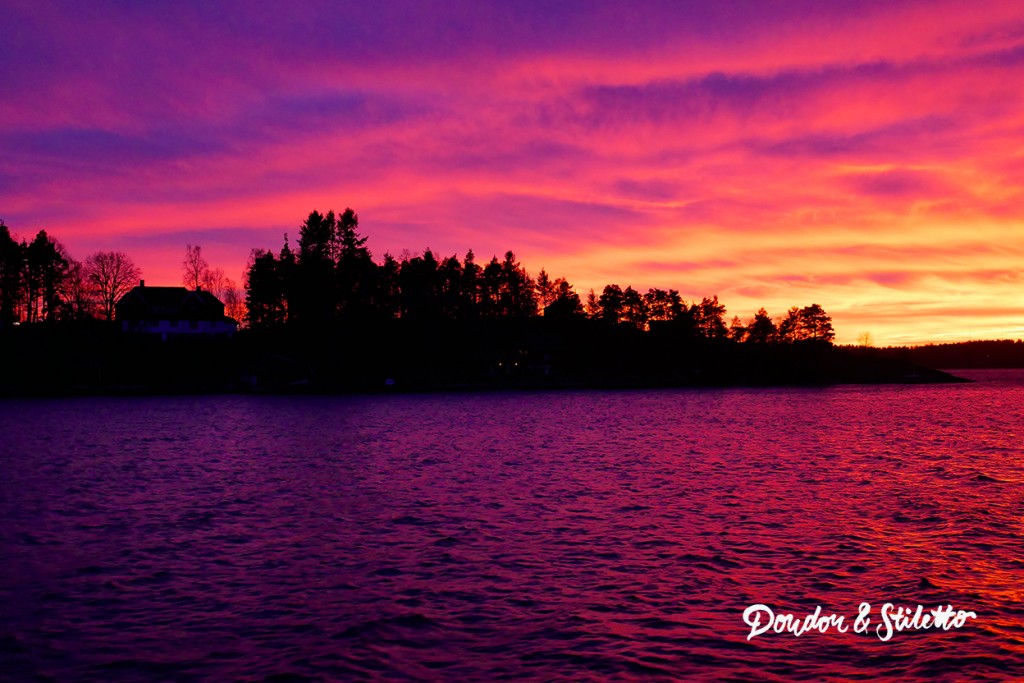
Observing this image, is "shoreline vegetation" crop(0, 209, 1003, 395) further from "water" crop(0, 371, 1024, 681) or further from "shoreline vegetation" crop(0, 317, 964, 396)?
"water" crop(0, 371, 1024, 681)

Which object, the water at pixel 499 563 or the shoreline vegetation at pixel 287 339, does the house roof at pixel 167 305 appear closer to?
the shoreline vegetation at pixel 287 339

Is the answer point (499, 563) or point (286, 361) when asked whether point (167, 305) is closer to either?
point (286, 361)

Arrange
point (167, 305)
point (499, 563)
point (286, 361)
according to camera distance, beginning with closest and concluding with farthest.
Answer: point (499, 563) < point (286, 361) < point (167, 305)

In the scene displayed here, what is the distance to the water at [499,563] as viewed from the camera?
14820 mm

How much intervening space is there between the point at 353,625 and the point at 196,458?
3674cm

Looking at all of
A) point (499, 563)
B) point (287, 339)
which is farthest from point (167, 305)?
point (499, 563)

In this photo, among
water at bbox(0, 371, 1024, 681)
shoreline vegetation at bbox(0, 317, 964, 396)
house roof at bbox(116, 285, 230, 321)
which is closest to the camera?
water at bbox(0, 371, 1024, 681)

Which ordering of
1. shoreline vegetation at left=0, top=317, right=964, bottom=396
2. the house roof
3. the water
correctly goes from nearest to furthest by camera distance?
1. the water
2. shoreline vegetation at left=0, top=317, right=964, bottom=396
3. the house roof

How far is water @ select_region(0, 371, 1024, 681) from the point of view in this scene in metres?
14.8

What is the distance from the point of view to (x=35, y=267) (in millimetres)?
158500

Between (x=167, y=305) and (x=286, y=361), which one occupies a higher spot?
(x=167, y=305)

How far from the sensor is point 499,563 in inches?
864

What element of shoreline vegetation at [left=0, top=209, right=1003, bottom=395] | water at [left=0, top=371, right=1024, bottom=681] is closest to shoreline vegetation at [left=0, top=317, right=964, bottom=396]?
shoreline vegetation at [left=0, top=209, right=1003, bottom=395]

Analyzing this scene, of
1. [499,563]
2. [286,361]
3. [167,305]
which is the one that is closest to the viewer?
[499,563]
